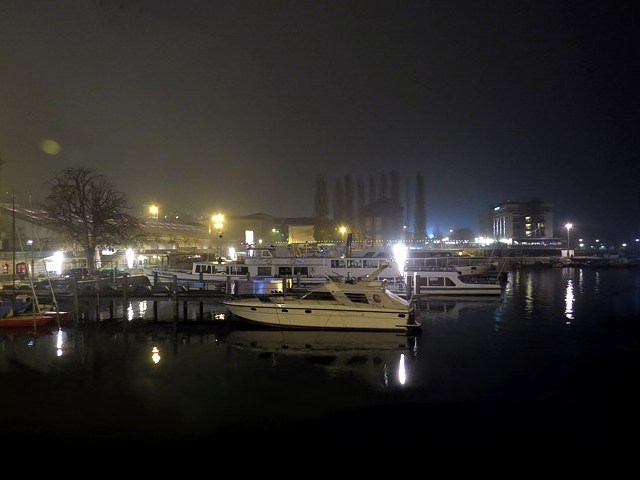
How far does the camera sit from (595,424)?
1136cm

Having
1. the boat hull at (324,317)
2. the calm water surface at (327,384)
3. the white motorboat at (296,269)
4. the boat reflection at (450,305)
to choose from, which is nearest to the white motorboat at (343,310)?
the boat hull at (324,317)

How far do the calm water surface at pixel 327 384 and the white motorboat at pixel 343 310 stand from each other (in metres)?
0.68

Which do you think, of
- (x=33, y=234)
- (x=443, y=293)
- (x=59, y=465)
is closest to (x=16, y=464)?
(x=59, y=465)

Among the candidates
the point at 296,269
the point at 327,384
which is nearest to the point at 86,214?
the point at 296,269

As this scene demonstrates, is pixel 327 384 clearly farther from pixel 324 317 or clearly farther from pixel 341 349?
pixel 324 317

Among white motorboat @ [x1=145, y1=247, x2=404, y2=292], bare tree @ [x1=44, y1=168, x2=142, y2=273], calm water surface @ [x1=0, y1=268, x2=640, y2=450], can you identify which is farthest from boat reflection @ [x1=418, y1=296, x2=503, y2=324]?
bare tree @ [x1=44, y1=168, x2=142, y2=273]

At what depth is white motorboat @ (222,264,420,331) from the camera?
20953mm

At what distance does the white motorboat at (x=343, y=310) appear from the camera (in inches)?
825

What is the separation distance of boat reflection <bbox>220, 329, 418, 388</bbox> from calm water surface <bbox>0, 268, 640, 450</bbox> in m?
0.09

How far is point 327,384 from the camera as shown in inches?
567

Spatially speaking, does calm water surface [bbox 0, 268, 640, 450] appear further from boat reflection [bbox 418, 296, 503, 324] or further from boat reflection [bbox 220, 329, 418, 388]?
boat reflection [bbox 418, 296, 503, 324]

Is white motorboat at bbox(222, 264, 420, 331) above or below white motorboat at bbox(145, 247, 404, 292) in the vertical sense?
below

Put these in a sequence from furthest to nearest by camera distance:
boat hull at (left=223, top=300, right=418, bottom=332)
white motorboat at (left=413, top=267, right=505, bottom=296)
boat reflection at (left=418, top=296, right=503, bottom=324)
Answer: white motorboat at (left=413, top=267, right=505, bottom=296) < boat reflection at (left=418, top=296, right=503, bottom=324) < boat hull at (left=223, top=300, right=418, bottom=332)

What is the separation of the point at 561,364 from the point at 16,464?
1727cm
